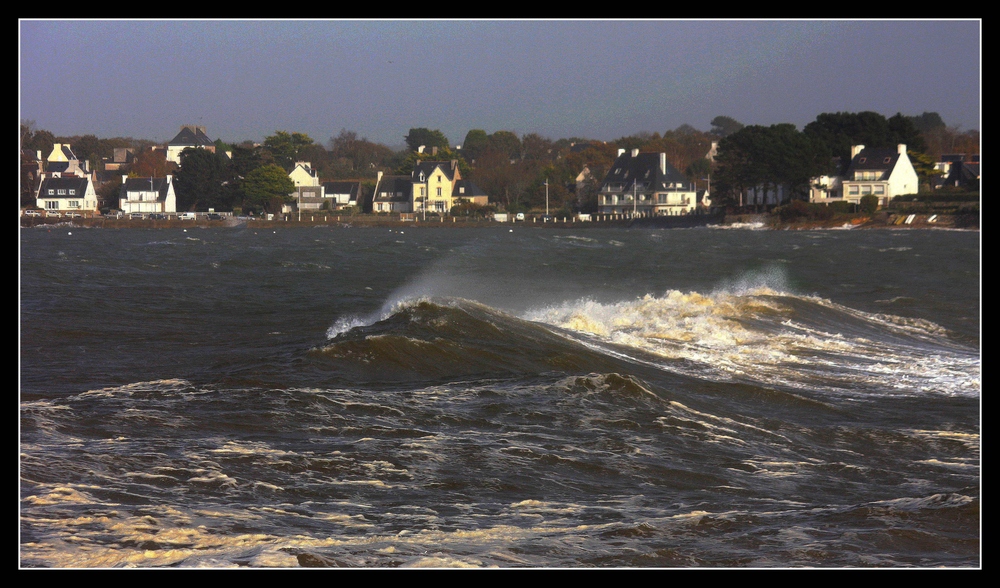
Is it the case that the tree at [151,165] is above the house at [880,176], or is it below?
above

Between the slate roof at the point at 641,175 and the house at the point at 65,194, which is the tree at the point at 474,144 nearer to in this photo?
the slate roof at the point at 641,175

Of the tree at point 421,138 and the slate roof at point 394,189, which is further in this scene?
the tree at point 421,138

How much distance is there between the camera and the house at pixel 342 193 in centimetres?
11731

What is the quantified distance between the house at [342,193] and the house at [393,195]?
2.71m

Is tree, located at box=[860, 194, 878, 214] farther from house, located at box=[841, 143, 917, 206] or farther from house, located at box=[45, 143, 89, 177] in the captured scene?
house, located at box=[45, 143, 89, 177]

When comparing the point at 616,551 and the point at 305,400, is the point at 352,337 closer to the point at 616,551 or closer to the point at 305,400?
the point at 305,400

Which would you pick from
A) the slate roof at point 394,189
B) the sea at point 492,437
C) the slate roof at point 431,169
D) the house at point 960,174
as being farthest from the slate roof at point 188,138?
the sea at point 492,437

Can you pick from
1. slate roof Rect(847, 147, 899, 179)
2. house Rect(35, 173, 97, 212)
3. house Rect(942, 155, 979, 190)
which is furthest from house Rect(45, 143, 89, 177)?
house Rect(942, 155, 979, 190)

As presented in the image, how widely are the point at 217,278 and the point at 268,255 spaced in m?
14.2

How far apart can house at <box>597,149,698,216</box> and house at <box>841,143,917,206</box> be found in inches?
697

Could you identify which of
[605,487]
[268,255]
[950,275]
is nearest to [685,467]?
[605,487]

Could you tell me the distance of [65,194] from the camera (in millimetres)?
110312

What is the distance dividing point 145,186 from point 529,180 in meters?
45.7

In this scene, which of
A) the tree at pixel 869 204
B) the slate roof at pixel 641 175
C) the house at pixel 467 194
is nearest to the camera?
the tree at pixel 869 204
